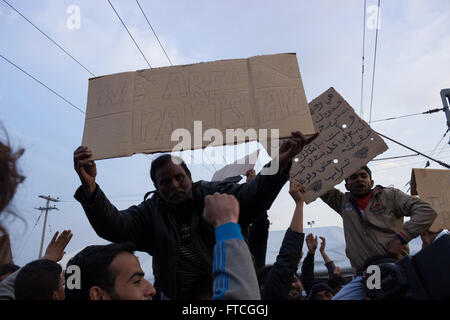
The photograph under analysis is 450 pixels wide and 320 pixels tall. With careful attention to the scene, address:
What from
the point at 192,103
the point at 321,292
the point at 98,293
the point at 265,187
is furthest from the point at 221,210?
the point at 321,292

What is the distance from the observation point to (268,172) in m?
1.69

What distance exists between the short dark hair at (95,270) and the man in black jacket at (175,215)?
0.18 metres

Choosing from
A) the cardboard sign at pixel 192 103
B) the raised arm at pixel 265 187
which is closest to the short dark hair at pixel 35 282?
the cardboard sign at pixel 192 103

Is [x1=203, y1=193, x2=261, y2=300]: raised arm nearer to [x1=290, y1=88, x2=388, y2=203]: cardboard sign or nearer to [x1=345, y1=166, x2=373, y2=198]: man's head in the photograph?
[x1=290, y1=88, x2=388, y2=203]: cardboard sign

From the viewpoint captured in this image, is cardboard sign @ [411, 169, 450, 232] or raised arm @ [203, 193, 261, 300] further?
cardboard sign @ [411, 169, 450, 232]

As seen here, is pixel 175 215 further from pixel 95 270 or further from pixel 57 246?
pixel 57 246

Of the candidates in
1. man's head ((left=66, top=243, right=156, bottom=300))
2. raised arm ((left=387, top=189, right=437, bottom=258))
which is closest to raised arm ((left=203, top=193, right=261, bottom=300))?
man's head ((left=66, top=243, right=156, bottom=300))

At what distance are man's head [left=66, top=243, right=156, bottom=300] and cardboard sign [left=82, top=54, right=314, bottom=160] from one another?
0.61 m

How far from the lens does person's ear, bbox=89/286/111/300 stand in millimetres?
1431

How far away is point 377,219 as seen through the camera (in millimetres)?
2541

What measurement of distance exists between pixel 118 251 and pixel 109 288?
0.55ft

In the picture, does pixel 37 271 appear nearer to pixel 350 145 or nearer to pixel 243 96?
pixel 243 96
